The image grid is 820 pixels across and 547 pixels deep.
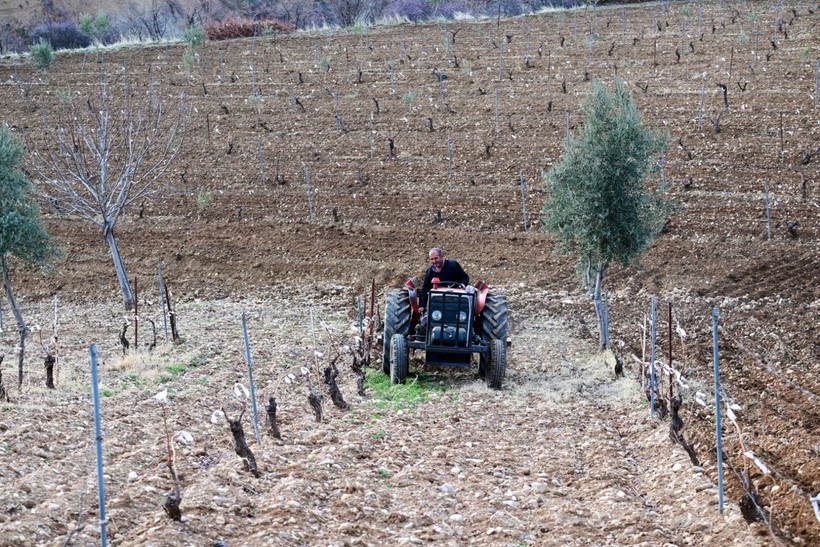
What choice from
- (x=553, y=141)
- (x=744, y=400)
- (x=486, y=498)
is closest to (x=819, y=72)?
(x=553, y=141)

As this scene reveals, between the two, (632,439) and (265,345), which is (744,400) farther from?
(265,345)

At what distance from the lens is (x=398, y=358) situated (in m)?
14.7

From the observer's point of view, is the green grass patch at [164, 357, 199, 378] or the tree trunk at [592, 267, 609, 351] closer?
the green grass patch at [164, 357, 199, 378]

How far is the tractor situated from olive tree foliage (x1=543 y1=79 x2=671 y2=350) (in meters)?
3.14

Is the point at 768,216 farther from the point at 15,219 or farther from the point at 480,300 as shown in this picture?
the point at 15,219

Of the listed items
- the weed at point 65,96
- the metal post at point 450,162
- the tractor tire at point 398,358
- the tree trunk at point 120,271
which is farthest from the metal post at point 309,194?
the tractor tire at point 398,358

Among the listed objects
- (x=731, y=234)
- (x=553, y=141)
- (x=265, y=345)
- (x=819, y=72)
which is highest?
(x=819, y=72)

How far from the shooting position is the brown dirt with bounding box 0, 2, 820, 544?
8.80 metres

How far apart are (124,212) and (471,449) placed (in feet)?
70.6

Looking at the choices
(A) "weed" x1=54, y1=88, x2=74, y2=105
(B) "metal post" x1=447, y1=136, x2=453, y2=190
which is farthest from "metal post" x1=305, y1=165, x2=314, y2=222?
(A) "weed" x1=54, y1=88, x2=74, y2=105

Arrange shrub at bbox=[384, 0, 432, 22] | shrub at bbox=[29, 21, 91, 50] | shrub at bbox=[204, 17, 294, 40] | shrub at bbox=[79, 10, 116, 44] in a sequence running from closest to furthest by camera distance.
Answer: shrub at bbox=[204, 17, 294, 40], shrub at bbox=[384, 0, 432, 22], shrub at bbox=[79, 10, 116, 44], shrub at bbox=[29, 21, 91, 50]

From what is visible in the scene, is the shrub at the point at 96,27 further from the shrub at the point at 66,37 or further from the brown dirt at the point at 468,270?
the brown dirt at the point at 468,270

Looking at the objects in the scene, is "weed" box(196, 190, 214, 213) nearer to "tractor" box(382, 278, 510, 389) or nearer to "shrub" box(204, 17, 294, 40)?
"tractor" box(382, 278, 510, 389)

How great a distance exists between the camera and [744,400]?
13.3 metres
